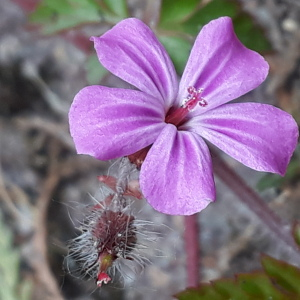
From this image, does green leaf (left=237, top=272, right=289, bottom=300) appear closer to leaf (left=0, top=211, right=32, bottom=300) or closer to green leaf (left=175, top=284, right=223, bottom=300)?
green leaf (left=175, top=284, right=223, bottom=300)

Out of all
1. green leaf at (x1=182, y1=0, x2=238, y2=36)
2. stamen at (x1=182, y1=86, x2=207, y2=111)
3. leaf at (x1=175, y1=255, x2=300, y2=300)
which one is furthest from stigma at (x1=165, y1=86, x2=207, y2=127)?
green leaf at (x1=182, y1=0, x2=238, y2=36)

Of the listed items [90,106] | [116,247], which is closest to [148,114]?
[90,106]

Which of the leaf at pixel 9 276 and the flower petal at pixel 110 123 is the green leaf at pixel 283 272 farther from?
the leaf at pixel 9 276

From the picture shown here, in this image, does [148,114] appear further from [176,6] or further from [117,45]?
[176,6]

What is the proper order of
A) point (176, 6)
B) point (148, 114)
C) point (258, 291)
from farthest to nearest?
point (176, 6) < point (258, 291) < point (148, 114)

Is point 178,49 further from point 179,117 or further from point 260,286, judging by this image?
point 260,286
